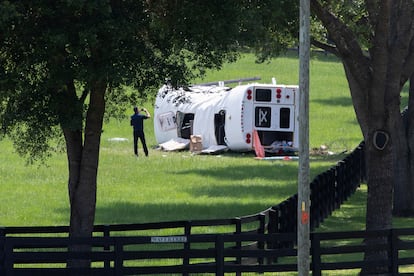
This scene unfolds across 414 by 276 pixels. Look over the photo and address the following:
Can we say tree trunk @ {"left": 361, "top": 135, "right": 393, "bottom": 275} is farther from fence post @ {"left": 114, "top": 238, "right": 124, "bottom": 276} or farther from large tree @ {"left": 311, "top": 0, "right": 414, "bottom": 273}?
fence post @ {"left": 114, "top": 238, "right": 124, "bottom": 276}

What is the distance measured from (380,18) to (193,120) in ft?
85.0

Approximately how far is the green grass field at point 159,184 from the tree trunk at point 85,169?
782cm

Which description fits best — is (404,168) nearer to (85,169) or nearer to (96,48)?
(85,169)

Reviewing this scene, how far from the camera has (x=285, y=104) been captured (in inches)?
1655

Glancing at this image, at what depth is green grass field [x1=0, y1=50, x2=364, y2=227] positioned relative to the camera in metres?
27.6

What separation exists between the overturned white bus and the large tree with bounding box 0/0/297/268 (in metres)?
23.0

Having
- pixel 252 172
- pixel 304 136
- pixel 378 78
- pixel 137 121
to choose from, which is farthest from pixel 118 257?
pixel 137 121

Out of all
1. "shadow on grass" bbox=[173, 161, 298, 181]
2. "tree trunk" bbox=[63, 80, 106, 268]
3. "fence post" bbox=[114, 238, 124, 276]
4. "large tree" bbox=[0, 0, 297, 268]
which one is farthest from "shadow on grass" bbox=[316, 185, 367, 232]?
"fence post" bbox=[114, 238, 124, 276]

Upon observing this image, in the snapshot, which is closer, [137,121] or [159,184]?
[159,184]

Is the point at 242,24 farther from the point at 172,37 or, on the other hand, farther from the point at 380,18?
the point at 380,18

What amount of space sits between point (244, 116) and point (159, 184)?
887 centimetres

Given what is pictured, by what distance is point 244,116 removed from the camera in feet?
137

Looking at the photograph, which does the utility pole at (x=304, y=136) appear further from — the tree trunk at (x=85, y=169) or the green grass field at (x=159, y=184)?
the green grass field at (x=159, y=184)

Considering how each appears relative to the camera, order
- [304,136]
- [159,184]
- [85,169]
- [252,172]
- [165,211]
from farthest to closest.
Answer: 1. [252,172]
2. [159,184]
3. [165,211]
4. [85,169]
5. [304,136]
